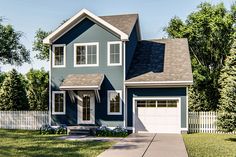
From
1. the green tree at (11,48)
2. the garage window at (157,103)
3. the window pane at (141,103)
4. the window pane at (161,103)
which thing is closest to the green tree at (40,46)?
the green tree at (11,48)

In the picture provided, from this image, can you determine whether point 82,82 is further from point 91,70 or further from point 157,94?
point 157,94

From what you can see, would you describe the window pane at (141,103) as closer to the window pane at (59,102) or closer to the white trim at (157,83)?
the white trim at (157,83)

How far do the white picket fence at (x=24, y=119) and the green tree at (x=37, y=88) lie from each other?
465 inches

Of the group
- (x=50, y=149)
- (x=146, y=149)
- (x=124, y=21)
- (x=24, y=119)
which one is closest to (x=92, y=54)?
(x=124, y=21)

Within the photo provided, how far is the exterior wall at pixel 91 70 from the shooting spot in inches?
773

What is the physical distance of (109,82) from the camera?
64.8ft

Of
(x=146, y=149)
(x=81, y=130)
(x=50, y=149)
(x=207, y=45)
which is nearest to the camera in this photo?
(x=146, y=149)

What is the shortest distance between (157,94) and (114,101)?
Result: 2900 millimetres

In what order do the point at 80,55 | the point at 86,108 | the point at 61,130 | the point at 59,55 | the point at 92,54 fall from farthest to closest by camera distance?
the point at 59,55 → the point at 80,55 → the point at 92,54 → the point at 86,108 → the point at 61,130

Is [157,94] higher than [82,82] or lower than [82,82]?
lower

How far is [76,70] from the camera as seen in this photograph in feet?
67.4

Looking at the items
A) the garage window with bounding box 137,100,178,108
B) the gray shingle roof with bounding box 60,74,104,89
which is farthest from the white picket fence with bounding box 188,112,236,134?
the gray shingle roof with bounding box 60,74,104,89

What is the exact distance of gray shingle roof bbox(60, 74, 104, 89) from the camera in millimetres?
18875

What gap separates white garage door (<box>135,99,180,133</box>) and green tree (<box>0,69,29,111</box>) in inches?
659
